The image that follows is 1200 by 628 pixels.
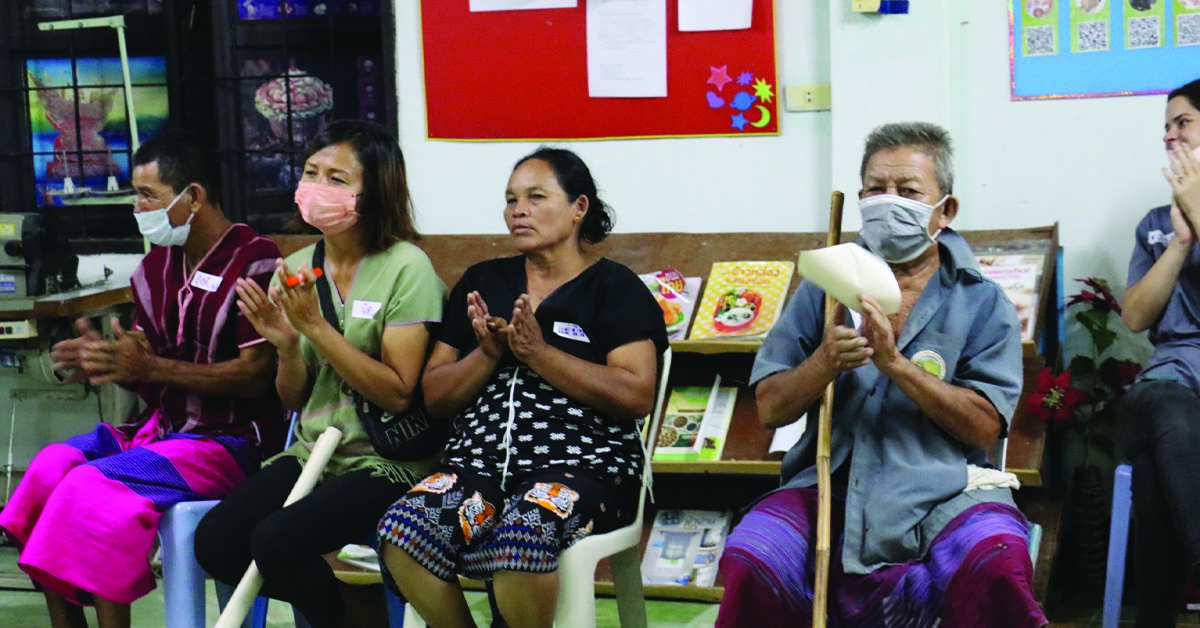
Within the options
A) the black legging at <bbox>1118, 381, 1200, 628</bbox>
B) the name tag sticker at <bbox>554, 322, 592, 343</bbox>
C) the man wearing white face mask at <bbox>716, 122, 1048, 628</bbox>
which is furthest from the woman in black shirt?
the black legging at <bbox>1118, 381, 1200, 628</bbox>

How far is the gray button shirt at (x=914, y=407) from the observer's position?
7.57ft

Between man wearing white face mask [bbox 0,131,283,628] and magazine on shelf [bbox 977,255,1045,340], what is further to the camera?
magazine on shelf [bbox 977,255,1045,340]

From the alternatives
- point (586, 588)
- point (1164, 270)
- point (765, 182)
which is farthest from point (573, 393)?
point (765, 182)

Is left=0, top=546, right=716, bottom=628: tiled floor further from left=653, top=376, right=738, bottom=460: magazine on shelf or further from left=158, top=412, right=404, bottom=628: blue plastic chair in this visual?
left=158, top=412, right=404, bottom=628: blue plastic chair

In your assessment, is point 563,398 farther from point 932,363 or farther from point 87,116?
point 87,116

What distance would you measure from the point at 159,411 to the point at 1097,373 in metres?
2.64

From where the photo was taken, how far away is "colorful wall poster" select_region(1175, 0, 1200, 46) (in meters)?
3.63

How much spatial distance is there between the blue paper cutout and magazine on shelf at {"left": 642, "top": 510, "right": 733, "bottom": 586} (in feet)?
4.25

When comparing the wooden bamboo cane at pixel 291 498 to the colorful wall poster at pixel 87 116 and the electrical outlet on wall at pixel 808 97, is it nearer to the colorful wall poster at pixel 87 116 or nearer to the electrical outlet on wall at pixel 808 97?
the electrical outlet on wall at pixel 808 97

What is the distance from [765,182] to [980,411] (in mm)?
1901

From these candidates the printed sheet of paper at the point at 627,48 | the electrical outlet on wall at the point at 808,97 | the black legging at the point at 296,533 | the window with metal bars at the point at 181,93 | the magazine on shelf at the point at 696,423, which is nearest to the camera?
the black legging at the point at 296,533

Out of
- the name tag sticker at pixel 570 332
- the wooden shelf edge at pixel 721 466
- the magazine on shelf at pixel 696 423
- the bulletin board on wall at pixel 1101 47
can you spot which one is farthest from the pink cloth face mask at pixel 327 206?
the bulletin board on wall at pixel 1101 47

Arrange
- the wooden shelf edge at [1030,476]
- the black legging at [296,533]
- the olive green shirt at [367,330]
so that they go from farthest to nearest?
1. the wooden shelf edge at [1030,476]
2. the olive green shirt at [367,330]
3. the black legging at [296,533]

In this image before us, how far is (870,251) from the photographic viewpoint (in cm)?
249
